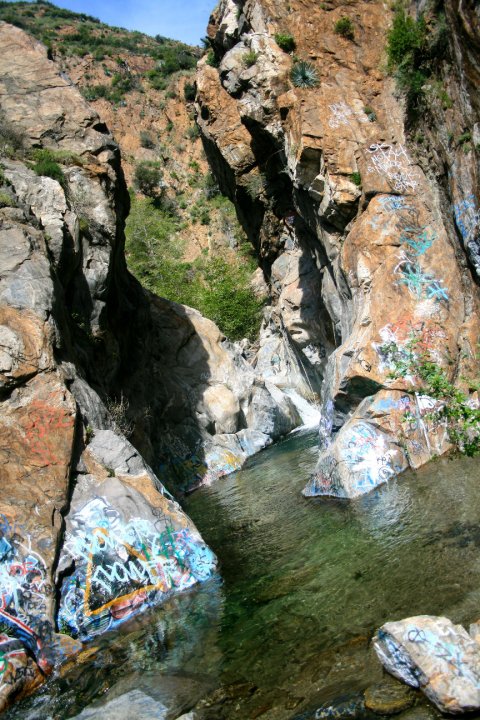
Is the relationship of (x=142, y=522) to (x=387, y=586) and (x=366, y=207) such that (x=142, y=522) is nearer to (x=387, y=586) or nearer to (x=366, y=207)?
(x=387, y=586)

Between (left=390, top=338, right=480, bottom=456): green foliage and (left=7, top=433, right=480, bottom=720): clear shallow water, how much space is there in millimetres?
783

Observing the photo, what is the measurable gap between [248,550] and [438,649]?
6.24 meters

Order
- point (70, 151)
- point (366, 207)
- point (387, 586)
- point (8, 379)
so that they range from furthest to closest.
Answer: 1. point (70, 151)
2. point (366, 207)
3. point (8, 379)
4. point (387, 586)

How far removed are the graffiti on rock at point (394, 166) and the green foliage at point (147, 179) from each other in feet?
177

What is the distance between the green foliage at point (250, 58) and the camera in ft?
64.7

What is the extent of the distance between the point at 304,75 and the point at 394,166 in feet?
16.7

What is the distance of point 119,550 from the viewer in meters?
9.11

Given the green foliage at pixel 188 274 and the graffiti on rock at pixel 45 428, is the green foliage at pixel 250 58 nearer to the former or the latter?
the graffiti on rock at pixel 45 428

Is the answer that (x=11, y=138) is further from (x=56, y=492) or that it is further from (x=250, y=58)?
(x=56, y=492)

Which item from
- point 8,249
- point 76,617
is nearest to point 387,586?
point 76,617

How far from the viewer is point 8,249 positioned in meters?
12.5

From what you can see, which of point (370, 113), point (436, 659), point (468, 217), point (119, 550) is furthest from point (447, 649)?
point (370, 113)

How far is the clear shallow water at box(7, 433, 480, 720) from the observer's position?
209 inches

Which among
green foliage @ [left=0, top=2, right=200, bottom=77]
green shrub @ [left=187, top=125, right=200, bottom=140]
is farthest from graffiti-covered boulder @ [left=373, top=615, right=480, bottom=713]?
green foliage @ [left=0, top=2, right=200, bottom=77]
